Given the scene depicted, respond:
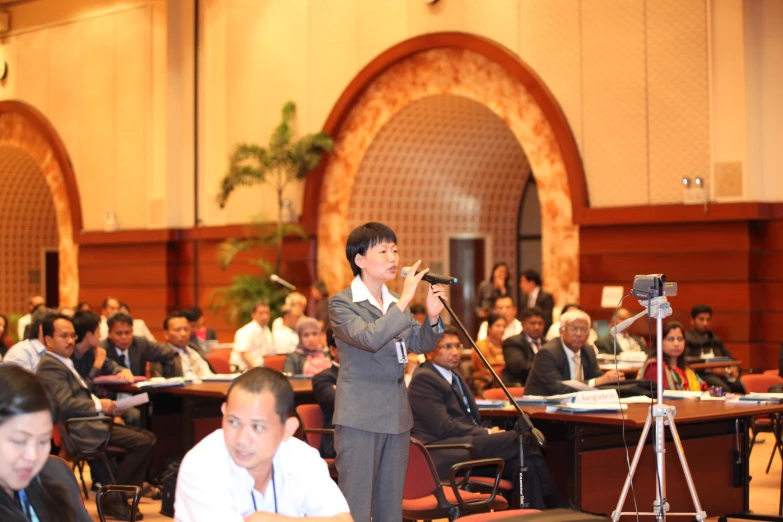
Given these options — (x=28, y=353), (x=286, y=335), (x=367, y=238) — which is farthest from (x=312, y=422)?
(x=286, y=335)

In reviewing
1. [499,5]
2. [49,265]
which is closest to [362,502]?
[499,5]

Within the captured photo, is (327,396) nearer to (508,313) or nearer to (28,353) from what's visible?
(28,353)

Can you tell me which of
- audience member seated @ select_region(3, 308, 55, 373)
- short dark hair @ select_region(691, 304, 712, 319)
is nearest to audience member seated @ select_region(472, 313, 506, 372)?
short dark hair @ select_region(691, 304, 712, 319)

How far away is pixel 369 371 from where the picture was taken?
4.22m

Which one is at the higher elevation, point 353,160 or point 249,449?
point 353,160

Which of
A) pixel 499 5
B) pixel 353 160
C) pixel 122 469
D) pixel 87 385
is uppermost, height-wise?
pixel 499 5

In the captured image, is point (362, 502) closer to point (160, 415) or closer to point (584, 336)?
point (584, 336)

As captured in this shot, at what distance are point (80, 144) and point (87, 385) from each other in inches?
437

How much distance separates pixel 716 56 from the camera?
1040 cm

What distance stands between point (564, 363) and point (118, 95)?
11.7m

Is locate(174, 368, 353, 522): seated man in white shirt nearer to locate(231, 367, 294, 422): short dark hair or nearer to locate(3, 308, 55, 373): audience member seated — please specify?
locate(231, 367, 294, 422): short dark hair

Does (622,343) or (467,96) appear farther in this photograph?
(467,96)

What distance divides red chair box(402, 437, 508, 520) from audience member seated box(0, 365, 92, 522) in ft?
9.17

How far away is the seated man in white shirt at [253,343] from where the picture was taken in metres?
10.3
